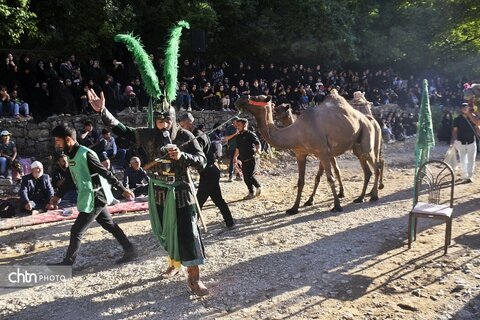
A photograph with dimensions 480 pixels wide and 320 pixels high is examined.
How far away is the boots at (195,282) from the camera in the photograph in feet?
17.1

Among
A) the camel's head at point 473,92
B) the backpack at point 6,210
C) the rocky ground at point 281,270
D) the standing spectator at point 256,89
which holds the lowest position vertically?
the rocky ground at point 281,270

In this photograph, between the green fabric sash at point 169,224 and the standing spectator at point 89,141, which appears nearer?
the green fabric sash at point 169,224

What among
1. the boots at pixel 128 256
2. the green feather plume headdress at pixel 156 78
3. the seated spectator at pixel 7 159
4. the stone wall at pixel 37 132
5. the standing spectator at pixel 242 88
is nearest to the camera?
the green feather plume headdress at pixel 156 78

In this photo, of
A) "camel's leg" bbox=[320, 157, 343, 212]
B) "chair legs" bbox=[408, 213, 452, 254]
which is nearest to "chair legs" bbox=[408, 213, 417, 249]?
"chair legs" bbox=[408, 213, 452, 254]

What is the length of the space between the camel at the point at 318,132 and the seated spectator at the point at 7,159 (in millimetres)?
5748

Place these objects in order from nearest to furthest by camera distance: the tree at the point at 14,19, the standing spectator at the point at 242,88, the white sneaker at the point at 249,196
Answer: the white sneaker at the point at 249,196 < the tree at the point at 14,19 < the standing spectator at the point at 242,88

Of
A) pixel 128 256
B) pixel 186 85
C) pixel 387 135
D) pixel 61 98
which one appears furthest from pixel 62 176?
pixel 387 135

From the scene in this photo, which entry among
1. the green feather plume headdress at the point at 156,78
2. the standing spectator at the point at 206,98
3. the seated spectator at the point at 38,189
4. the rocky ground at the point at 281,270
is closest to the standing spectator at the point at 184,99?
the standing spectator at the point at 206,98

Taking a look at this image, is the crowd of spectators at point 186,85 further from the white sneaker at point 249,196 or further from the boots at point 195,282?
the boots at point 195,282

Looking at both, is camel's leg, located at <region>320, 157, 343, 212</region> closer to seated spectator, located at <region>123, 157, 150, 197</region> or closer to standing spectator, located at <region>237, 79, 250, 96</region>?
seated spectator, located at <region>123, 157, 150, 197</region>

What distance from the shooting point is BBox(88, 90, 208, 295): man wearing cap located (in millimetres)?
5102

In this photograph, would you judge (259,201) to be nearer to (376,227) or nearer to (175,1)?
(376,227)

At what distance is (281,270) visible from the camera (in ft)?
19.6

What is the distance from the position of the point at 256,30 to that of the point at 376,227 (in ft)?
40.6
